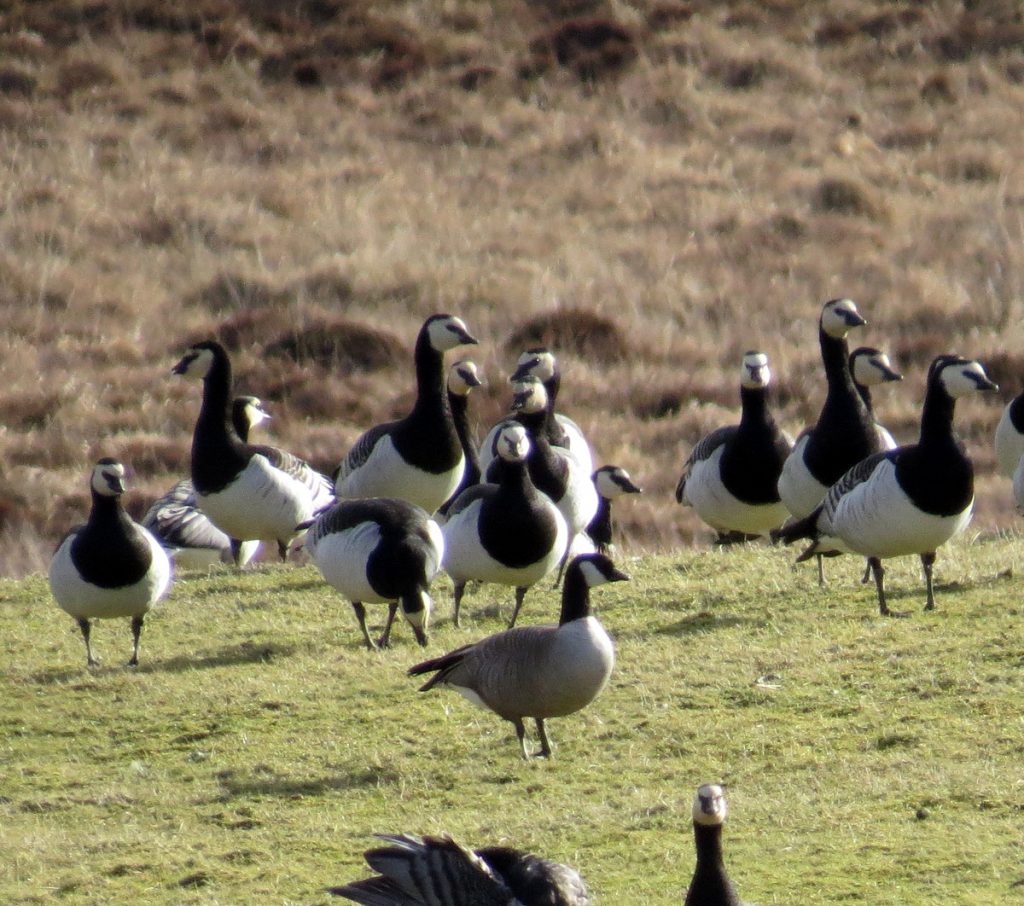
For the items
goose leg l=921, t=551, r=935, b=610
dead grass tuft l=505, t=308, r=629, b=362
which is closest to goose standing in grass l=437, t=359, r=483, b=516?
goose leg l=921, t=551, r=935, b=610

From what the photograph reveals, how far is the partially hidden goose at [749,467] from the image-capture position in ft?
45.4

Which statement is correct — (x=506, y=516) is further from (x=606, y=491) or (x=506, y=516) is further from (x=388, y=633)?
(x=606, y=491)

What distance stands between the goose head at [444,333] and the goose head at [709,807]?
9.60 metres

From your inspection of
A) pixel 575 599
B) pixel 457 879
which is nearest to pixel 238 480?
pixel 575 599

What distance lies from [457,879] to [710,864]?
2.85 feet

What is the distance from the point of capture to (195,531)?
16.4m

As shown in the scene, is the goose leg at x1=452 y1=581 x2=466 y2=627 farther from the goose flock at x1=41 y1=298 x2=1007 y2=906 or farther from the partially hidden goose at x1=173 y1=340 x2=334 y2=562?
the partially hidden goose at x1=173 y1=340 x2=334 y2=562

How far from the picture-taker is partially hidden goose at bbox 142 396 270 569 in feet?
53.3

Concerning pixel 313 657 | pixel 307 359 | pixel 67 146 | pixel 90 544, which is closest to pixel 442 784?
pixel 313 657

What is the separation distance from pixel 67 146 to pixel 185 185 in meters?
2.85

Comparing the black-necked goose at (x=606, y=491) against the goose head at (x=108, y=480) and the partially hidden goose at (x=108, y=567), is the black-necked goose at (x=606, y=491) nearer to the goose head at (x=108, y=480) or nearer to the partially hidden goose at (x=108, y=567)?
the partially hidden goose at (x=108, y=567)

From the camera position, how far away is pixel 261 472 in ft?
48.2

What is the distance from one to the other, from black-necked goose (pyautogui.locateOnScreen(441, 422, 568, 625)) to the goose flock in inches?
0.6

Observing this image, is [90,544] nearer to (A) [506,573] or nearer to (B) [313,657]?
(B) [313,657]
